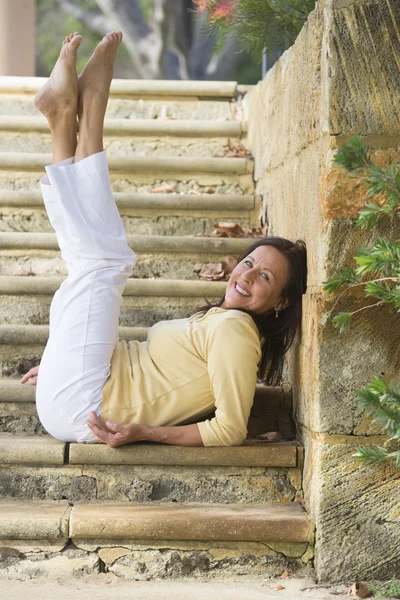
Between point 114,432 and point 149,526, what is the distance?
35 centimetres

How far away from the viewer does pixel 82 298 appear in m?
2.88

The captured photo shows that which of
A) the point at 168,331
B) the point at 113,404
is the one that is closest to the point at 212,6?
the point at 168,331

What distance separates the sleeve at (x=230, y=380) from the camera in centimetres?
271

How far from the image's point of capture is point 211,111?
4902 mm

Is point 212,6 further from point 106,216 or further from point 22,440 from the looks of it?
point 22,440

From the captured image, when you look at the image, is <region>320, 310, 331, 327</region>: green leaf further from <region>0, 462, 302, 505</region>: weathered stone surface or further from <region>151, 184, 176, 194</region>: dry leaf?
<region>151, 184, 176, 194</region>: dry leaf

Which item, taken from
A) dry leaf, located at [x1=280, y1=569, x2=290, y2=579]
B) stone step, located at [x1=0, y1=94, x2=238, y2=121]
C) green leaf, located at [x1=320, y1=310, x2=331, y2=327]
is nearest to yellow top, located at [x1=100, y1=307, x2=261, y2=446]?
green leaf, located at [x1=320, y1=310, x2=331, y2=327]

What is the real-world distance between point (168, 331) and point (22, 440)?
0.62 meters

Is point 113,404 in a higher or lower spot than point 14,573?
higher

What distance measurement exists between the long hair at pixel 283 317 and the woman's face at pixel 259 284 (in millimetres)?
24

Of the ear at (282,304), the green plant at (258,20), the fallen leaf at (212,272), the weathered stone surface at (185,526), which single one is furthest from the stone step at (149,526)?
the green plant at (258,20)

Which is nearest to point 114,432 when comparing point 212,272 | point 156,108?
point 212,272

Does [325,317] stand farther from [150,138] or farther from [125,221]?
[150,138]

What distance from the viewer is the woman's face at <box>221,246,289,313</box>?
2924 mm
